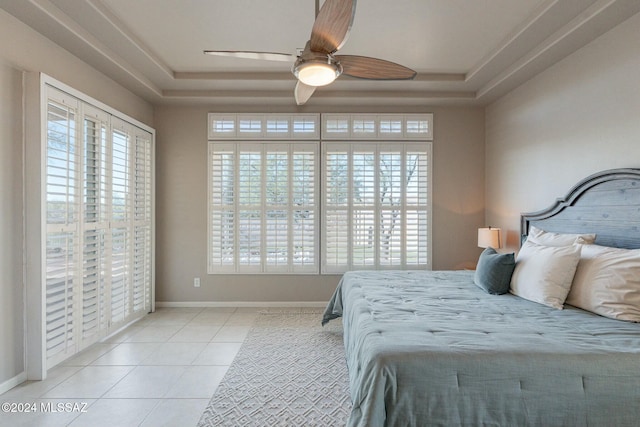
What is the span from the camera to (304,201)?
434cm

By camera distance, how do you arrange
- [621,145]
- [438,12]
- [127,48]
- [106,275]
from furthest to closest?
[106,275] → [127,48] → [438,12] → [621,145]

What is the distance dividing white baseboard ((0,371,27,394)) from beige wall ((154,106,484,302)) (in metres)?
1.93

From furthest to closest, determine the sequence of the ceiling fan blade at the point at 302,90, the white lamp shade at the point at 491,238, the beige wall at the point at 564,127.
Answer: the white lamp shade at the point at 491,238 < the ceiling fan blade at the point at 302,90 < the beige wall at the point at 564,127

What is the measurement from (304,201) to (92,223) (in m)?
2.35

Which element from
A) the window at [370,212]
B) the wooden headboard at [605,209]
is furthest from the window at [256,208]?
the wooden headboard at [605,209]

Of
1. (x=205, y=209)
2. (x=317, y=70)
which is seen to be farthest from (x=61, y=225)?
(x=317, y=70)

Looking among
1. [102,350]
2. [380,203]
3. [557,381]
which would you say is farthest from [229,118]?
[557,381]

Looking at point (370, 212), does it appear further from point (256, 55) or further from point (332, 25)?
point (332, 25)

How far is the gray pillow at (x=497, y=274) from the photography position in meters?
2.57

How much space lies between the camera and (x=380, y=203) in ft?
14.2

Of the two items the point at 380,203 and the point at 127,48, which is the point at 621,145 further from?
the point at 127,48

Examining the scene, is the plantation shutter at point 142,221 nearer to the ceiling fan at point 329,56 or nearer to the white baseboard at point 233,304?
the white baseboard at point 233,304

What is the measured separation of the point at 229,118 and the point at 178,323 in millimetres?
2677

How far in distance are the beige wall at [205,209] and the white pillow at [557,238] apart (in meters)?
1.46
